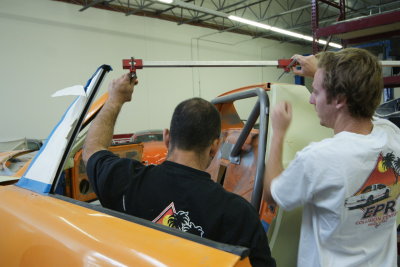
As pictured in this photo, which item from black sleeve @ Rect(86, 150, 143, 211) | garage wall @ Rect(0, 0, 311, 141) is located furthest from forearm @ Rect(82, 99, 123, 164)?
garage wall @ Rect(0, 0, 311, 141)

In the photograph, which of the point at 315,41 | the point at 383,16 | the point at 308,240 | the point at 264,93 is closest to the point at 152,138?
the point at 315,41

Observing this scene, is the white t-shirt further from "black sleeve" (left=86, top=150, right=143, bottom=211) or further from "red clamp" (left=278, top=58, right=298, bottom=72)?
"red clamp" (left=278, top=58, right=298, bottom=72)

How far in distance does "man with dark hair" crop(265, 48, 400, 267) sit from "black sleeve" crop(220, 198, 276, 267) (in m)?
0.15

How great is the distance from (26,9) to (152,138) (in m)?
5.21

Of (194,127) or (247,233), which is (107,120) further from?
(247,233)

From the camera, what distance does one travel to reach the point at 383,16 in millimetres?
3240

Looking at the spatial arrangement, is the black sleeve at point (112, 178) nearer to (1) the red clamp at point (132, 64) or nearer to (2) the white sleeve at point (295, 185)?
(2) the white sleeve at point (295, 185)

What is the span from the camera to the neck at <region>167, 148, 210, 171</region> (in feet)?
3.64

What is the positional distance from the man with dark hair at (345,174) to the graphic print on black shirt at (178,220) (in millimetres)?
295

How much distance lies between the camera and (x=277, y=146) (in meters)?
1.15

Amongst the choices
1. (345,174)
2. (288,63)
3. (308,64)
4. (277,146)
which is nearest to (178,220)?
(277,146)

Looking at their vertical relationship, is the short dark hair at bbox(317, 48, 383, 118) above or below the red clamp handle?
below

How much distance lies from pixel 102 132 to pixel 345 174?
98cm

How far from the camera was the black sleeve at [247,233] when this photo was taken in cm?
96
